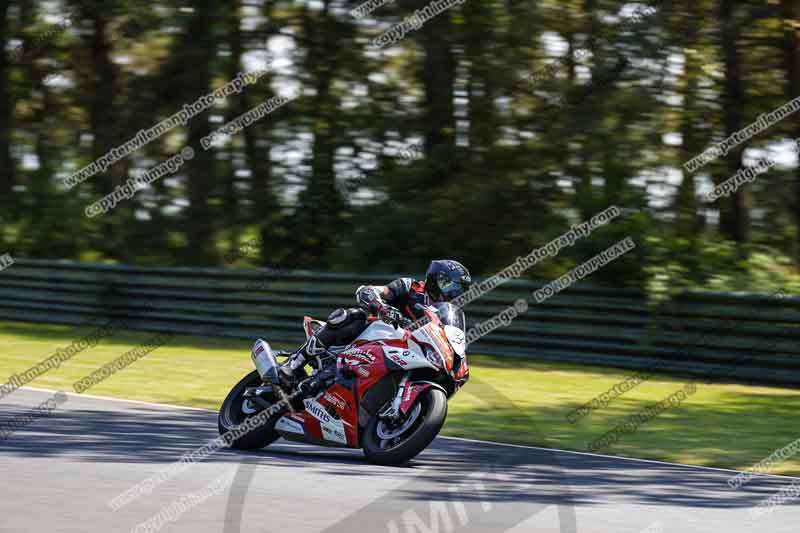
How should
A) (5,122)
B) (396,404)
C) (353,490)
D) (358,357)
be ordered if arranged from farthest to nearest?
(5,122) < (358,357) < (396,404) < (353,490)

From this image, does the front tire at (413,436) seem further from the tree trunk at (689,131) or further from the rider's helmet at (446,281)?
the tree trunk at (689,131)

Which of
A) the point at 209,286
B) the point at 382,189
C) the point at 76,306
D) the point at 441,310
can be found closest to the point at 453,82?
the point at 382,189

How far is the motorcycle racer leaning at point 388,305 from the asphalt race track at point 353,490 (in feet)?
2.56

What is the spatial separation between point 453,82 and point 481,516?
15.3 m

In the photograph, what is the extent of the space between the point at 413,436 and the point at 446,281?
120 centimetres

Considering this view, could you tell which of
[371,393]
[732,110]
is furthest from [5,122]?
[371,393]

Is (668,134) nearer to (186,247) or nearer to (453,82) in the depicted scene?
(453,82)

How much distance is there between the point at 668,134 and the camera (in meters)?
19.6

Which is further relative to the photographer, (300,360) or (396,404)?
(300,360)

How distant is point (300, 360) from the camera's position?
918cm

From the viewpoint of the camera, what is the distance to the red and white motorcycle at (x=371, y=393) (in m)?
8.27

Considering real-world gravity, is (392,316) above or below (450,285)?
below

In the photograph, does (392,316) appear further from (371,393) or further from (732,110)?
(732,110)

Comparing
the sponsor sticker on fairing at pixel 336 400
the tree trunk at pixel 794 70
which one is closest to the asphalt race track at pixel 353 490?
the sponsor sticker on fairing at pixel 336 400
